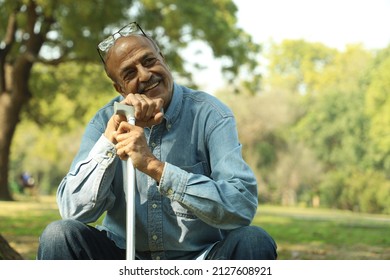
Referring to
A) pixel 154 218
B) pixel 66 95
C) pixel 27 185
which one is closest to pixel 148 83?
pixel 154 218

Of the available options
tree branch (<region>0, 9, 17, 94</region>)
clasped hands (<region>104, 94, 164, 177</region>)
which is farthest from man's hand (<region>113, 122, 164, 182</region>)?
tree branch (<region>0, 9, 17, 94</region>)

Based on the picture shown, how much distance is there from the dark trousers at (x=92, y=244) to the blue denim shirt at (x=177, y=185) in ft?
0.14

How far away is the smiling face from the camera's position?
2061mm

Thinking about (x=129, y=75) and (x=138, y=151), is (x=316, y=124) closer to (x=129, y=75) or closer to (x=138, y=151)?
(x=129, y=75)

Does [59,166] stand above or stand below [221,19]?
below

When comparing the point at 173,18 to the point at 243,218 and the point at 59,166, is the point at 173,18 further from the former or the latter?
the point at 59,166

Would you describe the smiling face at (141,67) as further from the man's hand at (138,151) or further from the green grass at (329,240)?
the green grass at (329,240)

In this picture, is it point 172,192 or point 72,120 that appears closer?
point 172,192

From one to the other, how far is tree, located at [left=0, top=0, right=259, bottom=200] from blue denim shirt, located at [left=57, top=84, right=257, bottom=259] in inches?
345

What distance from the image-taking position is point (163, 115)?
2084mm

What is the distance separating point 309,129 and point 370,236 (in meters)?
14.5

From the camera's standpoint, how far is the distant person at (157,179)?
1878 millimetres

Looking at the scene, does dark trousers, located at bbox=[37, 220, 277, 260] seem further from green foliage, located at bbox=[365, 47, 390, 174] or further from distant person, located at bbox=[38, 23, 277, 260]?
green foliage, located at bbox=[365, 47, 390, 174]
